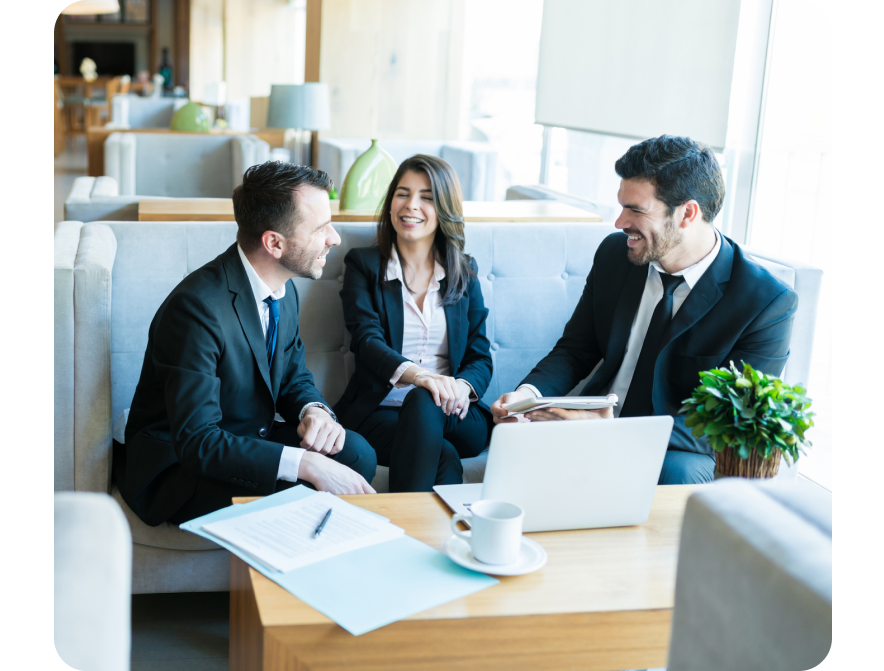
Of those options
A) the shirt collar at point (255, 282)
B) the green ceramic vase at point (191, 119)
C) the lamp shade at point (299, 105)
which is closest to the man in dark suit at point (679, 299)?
the shirt collar at point (255, 282)

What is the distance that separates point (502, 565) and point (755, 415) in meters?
0.40

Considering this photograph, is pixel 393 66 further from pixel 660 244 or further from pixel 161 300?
pixel 660 244

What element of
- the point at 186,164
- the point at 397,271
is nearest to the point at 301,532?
the point at 397,271

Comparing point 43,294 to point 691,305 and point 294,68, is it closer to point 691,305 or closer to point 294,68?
point 691,305

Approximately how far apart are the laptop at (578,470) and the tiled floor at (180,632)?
656mm

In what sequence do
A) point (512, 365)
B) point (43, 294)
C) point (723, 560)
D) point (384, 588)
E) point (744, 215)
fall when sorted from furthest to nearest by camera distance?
point (744, 215)
point (512, 365)
point (43, 294)
point (384, 588)
point (723, 560)

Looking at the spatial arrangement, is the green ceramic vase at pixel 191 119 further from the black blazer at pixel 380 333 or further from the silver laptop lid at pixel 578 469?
the silver laptop lid at pixel 578 469

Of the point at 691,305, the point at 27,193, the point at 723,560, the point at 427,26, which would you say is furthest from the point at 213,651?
the point at 427,26

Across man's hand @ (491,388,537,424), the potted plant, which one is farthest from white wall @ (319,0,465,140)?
the potted plant

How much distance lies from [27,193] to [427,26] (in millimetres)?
4553

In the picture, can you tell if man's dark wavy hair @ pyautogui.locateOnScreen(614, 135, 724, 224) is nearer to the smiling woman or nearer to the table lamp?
the smiling woman

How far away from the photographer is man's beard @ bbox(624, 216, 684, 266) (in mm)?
1600

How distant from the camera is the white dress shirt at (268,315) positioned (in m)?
1.38

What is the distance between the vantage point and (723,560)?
0.55 meters
